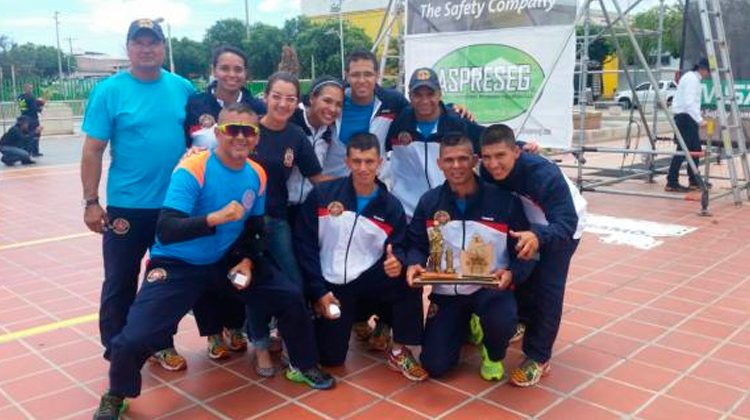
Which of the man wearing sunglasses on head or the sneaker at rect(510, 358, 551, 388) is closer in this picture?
the man wearing sunglasses on head

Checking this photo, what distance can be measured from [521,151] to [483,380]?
1.22 metres

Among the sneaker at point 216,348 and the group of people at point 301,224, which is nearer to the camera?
the group of people at point 301,224

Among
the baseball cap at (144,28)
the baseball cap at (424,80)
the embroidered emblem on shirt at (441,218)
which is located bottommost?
the embroidered emblem on shirt at (441,218)

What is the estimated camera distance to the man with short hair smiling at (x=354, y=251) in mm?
3676

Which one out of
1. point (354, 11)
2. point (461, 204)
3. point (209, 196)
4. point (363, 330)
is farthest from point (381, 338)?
point (354, 11)

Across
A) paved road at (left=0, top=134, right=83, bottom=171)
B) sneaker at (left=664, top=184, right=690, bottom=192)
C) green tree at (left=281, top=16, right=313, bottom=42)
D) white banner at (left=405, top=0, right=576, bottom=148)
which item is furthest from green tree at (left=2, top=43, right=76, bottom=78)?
sneaker at (left=664, top=184, right=690, bottom=192)

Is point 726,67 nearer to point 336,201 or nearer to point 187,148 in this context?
point 336,201

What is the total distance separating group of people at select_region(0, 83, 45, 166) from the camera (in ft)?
44.5

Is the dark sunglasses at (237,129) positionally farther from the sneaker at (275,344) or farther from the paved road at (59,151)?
the paved road at (59,151)

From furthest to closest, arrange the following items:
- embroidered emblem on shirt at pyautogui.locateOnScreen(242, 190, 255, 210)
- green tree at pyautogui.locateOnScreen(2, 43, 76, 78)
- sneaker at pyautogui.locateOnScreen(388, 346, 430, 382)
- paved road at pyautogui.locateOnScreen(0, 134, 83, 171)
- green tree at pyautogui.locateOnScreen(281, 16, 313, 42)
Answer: green tree at pyautogui.locateOnScreen(2, 43, 76, 78) < green tree at pyautogui.locateOnScreen(281, 16, 313, 42) < paved road at pyautogui.locateOnScreen(0, 134, 83, 171) < sneaker at pyautogui.locateOnScreen(388, 346, 430, 382) < embroidered emblem on shirt at pyautogui.locateOnScreen(242, 190, 255, 210)

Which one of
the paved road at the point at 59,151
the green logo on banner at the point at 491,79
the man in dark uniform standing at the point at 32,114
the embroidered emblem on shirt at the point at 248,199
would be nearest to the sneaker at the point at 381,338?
the embroidered emblem on shirt at the point at 248,199

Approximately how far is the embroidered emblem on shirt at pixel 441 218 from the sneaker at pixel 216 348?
1.42 metres

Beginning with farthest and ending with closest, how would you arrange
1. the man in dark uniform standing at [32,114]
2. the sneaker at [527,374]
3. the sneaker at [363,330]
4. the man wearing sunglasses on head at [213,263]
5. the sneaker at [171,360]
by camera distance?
the man in dark uniform standing at [32,114], the sneaker at [363,330], the sneaker at [171,360], the sneaker at [527,374], the man wearing sunglasses on head at [213,263]

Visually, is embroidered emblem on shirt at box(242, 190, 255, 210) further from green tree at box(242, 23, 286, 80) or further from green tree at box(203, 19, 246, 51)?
green tree at box(203, 19, 246, 51)
